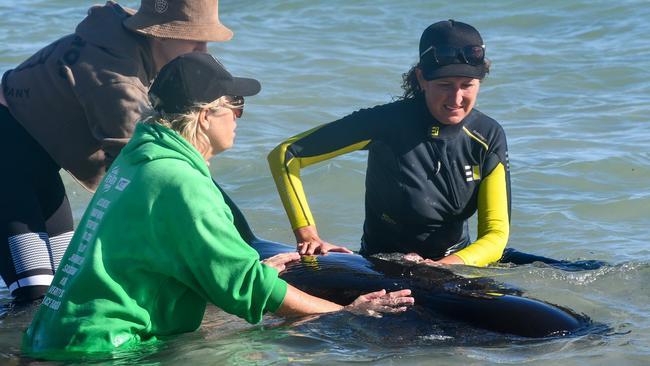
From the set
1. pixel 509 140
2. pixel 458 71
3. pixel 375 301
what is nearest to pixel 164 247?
pixel 375 301

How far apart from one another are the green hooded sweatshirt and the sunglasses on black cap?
2.08 m

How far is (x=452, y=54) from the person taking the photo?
5.70 metres

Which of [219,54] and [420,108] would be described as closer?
[420,108]

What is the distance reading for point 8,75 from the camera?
5680 mm

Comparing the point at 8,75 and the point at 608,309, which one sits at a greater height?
the point at 8,75

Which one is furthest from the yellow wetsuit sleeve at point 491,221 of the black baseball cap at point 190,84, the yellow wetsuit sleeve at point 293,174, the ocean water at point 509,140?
the black baseball cap at point 190,84

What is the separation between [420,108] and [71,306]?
2638 mm

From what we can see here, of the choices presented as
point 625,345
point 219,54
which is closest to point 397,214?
point 625,345

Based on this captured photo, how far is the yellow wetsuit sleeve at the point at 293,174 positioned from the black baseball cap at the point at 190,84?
68.1 inches

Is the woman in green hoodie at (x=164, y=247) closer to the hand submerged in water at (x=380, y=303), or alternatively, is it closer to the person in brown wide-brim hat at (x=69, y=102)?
A: the hand submerged in water at (x=380, y=303)

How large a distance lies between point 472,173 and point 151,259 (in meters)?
2.57

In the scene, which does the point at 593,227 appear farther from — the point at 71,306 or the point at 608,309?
the point at 71,306

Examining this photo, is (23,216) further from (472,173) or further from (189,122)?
(472,173)

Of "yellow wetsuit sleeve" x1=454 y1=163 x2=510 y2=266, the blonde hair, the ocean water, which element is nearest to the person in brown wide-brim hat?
the ocean water
